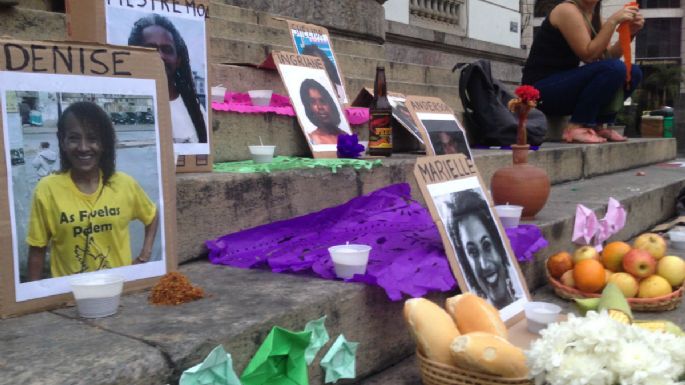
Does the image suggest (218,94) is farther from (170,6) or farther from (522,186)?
(522,186)

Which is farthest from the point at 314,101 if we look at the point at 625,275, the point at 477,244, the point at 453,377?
the point at 453,377

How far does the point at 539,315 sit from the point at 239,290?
97cm

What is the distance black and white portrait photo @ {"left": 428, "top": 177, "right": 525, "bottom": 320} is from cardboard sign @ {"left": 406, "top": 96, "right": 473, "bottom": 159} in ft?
1.90

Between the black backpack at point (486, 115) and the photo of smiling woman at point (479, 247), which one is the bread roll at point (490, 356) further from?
the black backpack at point (486, 115)

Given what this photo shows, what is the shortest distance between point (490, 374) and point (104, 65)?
133 centimetres

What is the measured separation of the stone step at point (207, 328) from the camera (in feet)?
4.22

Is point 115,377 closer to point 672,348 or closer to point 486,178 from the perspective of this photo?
point 672,348

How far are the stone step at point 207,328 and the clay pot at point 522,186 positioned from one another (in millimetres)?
814

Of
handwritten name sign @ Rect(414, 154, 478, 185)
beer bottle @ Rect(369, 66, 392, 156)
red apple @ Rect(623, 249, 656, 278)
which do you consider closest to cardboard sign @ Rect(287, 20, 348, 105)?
beer bottle @ Rect(369, 66, 392, 156)

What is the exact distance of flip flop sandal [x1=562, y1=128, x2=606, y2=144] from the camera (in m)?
5.91

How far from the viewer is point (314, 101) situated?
3.51 metres

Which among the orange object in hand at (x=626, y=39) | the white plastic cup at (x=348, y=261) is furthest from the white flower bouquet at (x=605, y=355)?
the orange object in hand at (x=626, y=39)

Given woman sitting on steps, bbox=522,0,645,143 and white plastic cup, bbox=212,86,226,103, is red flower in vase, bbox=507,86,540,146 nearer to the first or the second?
white plastic cup, bbox=212,86,226,103

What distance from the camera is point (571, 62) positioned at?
5.79 meters
